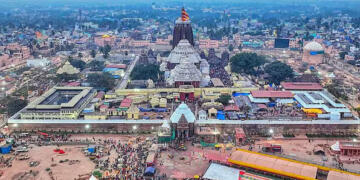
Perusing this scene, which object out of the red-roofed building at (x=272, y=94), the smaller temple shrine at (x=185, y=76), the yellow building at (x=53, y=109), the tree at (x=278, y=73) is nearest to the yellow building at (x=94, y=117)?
the yellow building at (x=53, y=109)

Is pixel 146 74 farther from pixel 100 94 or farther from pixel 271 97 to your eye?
pixel 271 97

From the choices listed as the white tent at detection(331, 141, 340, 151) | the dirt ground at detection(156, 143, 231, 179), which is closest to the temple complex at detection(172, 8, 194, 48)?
the dirt ground at detection(156, 143, 231, 179)

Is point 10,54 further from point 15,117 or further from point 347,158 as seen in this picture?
point 347,158

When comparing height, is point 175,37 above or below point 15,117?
above

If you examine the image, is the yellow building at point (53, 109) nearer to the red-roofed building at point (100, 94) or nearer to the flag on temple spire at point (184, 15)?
the red-roofed building at point (100, 94)

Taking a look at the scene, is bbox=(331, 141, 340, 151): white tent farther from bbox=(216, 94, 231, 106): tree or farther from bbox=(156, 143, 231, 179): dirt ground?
bbox=(216, 94, 231, 106): tree

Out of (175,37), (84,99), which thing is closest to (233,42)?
(175,37)
